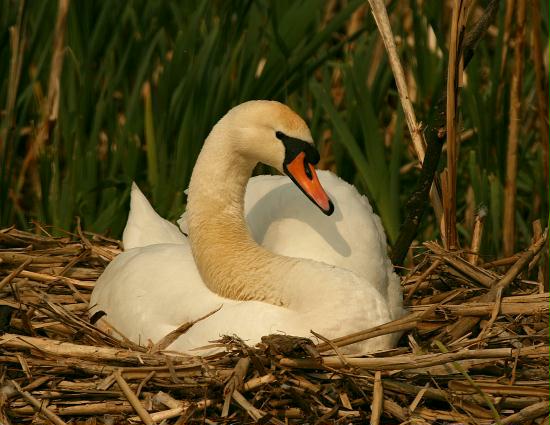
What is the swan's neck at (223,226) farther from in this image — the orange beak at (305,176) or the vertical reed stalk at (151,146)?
the vertical reed stalk at (151,146)

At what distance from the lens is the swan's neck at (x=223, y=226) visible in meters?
4.60

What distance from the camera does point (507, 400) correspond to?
3.91m

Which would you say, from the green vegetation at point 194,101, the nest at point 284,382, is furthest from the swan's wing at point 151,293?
the green vegetation at point 194,101

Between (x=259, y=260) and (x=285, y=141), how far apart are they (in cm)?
46

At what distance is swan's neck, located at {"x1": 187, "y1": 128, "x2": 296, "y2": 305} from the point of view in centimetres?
460

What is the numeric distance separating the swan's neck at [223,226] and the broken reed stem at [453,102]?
71 cm

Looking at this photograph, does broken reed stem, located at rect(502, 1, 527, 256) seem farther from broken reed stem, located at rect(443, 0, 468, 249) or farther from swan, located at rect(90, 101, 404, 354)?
swan, located at rect(90, 101, 404, 354)

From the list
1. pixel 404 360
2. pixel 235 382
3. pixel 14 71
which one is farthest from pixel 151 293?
pixel 14 71

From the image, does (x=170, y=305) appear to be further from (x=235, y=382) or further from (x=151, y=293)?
(x=235, y=382)

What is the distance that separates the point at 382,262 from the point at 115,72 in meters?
2.23

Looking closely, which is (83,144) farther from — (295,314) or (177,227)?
A: (295,314)

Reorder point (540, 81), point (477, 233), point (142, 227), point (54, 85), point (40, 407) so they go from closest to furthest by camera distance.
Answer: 1. point (40, 407)
2. point (540, 81)
3. point (477, 233)
4. point (142, 227)
5. point (54, 85)

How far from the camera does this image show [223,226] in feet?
15.5

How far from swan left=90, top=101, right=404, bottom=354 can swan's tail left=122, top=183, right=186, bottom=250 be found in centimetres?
20
